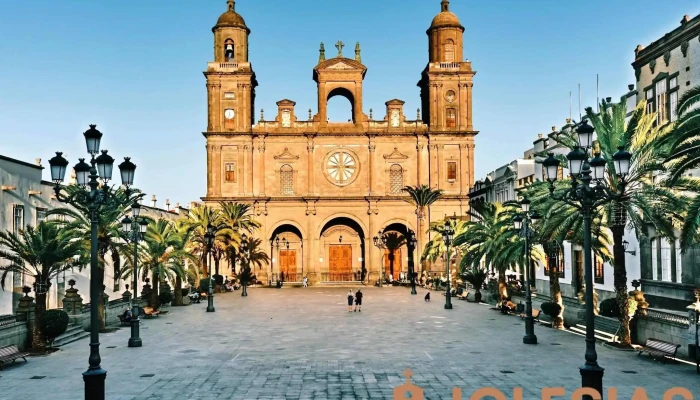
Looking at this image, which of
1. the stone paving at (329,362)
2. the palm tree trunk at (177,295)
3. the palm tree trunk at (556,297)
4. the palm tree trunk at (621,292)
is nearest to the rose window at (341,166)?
the palm tree trunk at (177,295)

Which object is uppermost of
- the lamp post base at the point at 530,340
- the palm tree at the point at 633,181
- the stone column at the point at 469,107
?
the stone column at the point at 469,107

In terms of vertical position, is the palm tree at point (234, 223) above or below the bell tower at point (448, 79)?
below

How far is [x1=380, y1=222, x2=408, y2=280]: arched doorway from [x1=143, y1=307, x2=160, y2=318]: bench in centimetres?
3683

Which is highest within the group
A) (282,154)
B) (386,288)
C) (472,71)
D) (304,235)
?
(472,71)

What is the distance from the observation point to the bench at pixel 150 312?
3641cm

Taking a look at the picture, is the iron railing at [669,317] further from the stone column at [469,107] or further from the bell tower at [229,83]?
the bell tower at [229,83]

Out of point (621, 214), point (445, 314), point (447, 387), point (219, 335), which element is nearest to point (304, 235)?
point (445, 314)

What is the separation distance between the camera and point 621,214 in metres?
23.8

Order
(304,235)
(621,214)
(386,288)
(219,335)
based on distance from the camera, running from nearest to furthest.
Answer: (621,214)
(219,335)
(386,288)
(304,235)

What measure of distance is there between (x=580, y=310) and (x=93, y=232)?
70.4 feet

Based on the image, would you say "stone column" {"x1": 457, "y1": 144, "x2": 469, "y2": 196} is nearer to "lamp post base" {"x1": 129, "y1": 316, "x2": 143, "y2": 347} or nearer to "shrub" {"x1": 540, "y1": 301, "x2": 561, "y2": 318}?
"shrub" {"x1": 540, "y1": 301, "x2": 561, "y2": 318}

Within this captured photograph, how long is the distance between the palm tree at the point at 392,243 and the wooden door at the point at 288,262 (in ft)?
32.3

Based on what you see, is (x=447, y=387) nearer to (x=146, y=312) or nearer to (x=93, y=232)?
(x=93, y=232)

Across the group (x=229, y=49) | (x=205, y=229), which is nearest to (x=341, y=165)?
(x=229, y=49)
